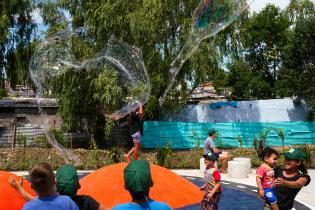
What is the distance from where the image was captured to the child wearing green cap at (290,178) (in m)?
5.53

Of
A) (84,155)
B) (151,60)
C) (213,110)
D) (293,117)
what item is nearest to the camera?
(84,155)

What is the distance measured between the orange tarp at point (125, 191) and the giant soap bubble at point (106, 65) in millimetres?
3787

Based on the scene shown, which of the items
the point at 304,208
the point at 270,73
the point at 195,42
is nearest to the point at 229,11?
the point at 195,42

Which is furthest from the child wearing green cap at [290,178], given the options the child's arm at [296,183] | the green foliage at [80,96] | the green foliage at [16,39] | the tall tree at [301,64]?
the green foliage at [16,39]

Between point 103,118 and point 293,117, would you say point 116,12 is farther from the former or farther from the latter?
point 293,117

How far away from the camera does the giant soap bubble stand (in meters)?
14.0

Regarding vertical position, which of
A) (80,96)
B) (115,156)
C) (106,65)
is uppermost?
(106,65)

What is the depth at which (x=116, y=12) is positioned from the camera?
2100 cm

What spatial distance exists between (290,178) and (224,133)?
1826 centimetres

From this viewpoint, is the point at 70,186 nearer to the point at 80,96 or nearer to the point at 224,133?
the point at 80,96

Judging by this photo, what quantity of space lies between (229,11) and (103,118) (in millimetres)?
13177

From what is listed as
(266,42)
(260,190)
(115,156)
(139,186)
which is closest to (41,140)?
(115,156)

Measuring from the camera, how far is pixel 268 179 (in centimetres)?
621

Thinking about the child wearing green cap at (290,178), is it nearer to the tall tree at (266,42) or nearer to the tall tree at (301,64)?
the tall tree at (301,64)
